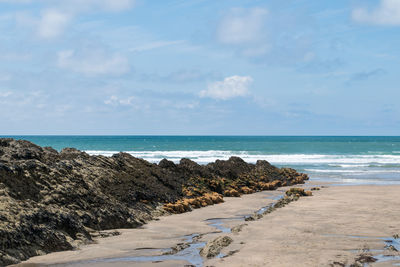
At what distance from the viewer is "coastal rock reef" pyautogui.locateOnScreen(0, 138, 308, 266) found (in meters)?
8.68

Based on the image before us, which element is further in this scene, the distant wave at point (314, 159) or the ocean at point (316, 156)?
the distant wave at point (314, 159)

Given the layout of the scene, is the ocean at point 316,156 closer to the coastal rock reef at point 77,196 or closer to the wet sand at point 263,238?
the wet sand at point 263,238

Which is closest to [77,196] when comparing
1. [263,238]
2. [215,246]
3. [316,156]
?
[215,246]

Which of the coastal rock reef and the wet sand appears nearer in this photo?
the wet sand

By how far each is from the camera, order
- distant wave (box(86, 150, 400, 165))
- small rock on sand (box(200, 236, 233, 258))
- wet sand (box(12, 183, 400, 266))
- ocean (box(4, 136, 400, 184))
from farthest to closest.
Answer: distant wave (box(86, 150, 400, 165))
ocean (box(4, 136, 400, 184))
small rock on sand (box(200, 236, 233, 258))
wet sand (box(12, 183, 400, 266))

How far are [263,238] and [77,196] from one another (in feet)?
17.1

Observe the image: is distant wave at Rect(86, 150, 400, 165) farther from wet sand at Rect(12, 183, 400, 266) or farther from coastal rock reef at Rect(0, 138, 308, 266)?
wet sand at Rect(12, 183, 400, 266)

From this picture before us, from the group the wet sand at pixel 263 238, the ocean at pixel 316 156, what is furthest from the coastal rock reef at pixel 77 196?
the ocean at pixel 316 156

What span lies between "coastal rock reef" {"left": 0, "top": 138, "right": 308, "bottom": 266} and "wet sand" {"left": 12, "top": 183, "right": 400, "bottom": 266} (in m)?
0.50

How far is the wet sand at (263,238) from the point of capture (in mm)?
7836

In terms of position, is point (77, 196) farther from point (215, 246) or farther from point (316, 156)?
point (316, 156)

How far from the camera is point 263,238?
961 centimetres

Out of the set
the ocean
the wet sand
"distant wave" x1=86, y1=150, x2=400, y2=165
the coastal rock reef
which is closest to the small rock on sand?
the wet sand

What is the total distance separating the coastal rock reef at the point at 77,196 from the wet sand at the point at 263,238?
50cm
